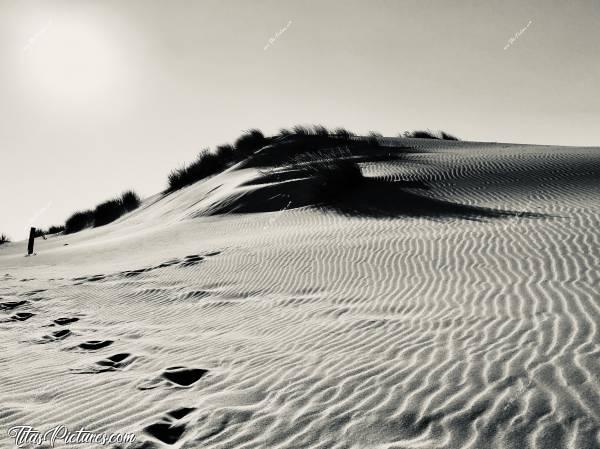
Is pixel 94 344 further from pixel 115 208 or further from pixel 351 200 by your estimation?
pixel 115 208

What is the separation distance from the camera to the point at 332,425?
3502 mm

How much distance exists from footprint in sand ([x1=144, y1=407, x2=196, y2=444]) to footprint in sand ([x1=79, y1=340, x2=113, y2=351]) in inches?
97.5

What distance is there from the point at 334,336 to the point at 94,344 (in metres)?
2.83

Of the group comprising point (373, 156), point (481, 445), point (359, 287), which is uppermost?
point (373, 156)

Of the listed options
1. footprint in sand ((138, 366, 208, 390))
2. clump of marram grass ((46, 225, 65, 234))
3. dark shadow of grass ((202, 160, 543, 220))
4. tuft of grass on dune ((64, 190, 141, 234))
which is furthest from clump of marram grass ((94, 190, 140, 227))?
footprint in sand ((138, 366, 208, 390))

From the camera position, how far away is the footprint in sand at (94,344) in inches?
234

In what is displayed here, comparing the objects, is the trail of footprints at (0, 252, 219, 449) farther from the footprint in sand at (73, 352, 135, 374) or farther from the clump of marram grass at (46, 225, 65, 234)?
the clump of marram grass at (46, 225, 65, 234)

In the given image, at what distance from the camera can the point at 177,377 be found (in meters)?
4.74

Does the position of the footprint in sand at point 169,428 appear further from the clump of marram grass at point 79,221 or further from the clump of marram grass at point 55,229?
A: the clump of marram grass at point 55,229

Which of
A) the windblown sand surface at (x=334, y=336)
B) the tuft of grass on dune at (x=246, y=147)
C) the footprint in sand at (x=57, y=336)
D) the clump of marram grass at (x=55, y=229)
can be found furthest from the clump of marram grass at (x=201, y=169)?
the footprint in sand at (x=57, y=336)

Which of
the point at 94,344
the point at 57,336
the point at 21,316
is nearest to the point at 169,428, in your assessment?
the point at 94,344

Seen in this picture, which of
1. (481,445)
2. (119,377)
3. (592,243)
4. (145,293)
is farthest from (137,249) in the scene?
(481,445)

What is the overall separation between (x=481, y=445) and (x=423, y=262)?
18.1ft

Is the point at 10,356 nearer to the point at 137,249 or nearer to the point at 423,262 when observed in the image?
the point at 423,262
